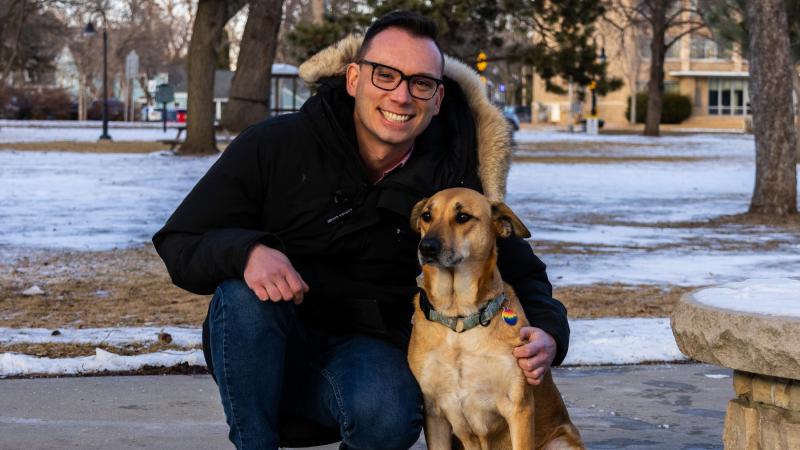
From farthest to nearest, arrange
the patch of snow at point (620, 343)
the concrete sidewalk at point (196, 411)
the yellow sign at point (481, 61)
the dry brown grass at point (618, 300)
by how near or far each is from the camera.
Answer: the yellow sign at point (481, 61) → the dry brown grass at point (618, 300) → the patch of snow at point (620, 343) → the concrete sidewalk at point (196, 411)

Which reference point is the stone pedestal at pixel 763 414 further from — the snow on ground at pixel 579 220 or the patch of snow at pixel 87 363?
the patch of snow at pixel 87 363

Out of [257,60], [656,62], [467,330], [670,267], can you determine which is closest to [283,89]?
[656,62]

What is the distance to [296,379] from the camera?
14.2 feet

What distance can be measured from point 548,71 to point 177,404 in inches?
1157

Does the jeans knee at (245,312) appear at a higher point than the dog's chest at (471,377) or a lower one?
higher

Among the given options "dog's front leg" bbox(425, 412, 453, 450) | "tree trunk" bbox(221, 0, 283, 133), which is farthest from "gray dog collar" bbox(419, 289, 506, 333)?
"tree trunk" bbox(221, 0, 283, 133)

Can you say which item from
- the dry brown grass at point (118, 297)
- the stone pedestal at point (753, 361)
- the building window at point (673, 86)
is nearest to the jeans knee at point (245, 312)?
the stone pedestal at point (753, 361)

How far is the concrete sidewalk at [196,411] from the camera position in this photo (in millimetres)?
5348

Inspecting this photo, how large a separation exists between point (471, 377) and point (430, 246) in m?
0.44

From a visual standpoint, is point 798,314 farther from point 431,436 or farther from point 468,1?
point 468,1

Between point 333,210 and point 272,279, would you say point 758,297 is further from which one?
point 272,279

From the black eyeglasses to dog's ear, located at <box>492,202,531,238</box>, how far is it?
0.44 meters

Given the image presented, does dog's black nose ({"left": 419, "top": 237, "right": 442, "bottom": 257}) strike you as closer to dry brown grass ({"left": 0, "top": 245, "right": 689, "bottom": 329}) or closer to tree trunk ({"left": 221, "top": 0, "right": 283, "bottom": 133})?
dry brown grass ({"left": 0, "top": 245, "right": 689, "bottom": 329})

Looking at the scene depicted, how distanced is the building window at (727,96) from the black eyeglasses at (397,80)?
86.7 meters
